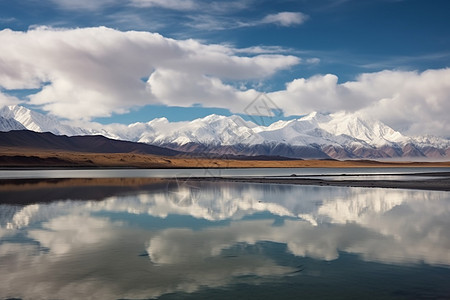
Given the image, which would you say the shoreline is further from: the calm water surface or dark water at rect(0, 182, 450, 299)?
dark water at rect(0, 182, 450, 299)

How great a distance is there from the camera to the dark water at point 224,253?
42.7 feet

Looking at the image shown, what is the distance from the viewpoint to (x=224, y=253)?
58.4 ft

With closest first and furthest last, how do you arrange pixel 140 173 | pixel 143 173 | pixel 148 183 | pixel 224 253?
pixel 224 253 < pixel 148 183 < pixel 140 173 < pixel 143 173

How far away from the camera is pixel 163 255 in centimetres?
1753

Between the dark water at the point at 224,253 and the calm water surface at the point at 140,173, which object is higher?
the dark water at the point at 224,253

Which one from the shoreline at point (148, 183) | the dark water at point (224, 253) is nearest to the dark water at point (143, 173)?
the shoreline at point (148, 183)

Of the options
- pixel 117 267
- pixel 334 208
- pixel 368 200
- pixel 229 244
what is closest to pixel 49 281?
pixel 117 267

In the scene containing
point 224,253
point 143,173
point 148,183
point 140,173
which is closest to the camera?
point 224,253

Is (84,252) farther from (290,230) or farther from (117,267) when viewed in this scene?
(290,230)

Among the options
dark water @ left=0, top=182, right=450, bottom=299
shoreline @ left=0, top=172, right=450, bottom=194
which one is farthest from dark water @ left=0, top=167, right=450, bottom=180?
dark water @ left=0, top=182, right=450, bottom=299

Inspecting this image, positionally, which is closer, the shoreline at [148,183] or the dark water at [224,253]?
the dark water at [224,253]

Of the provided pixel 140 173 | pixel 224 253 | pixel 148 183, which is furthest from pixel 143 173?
pixel 224 253

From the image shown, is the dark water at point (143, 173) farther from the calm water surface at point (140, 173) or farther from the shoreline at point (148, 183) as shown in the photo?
the shoreline at point (148, 183)

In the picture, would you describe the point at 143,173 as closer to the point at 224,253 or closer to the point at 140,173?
the point at 140,173
